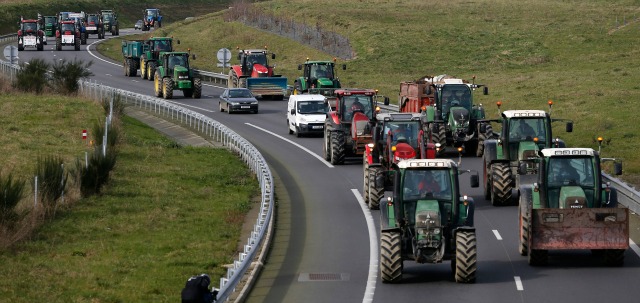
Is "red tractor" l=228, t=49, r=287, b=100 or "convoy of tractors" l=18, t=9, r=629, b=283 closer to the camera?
"convoy of tractors" l=18, t=9, r=629, b=283

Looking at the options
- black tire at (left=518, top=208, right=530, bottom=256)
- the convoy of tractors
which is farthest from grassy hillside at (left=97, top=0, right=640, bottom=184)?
black tire at (left=518, top=208, right=530, bottom=256)

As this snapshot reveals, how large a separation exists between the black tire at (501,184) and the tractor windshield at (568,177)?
7275 millimetres

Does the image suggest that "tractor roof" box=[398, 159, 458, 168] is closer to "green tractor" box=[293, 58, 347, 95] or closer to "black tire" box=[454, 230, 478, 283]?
"black tire" box=[454, 230, 478, 283]

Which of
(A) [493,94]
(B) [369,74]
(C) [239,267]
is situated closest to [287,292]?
(C) [239,267]

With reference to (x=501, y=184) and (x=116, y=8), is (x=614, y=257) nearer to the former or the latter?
(x=501, y=184)

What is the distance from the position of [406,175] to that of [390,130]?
1106 centimetres

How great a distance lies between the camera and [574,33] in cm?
10081

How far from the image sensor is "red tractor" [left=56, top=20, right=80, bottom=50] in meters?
104

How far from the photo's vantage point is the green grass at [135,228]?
26547mm

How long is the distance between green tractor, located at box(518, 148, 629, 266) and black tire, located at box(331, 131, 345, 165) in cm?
1735

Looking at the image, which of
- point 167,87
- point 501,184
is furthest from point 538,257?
point 167,87

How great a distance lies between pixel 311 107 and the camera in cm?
5522

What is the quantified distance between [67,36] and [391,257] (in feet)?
272

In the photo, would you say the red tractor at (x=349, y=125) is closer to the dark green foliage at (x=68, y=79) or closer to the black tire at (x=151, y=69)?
the dark green foliage at (x=68, y=79)
